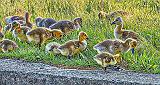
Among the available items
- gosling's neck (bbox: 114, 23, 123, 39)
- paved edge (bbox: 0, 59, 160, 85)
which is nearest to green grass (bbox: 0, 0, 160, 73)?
gosling's neck (bbox: 114, 23, 123, 39)

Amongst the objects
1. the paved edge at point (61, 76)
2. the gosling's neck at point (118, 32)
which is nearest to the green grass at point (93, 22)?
the gosling's neck at point (118, 32)

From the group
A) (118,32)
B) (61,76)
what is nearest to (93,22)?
(118,32)

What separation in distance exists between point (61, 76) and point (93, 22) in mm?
2976

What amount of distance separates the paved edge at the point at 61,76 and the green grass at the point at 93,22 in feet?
1.06

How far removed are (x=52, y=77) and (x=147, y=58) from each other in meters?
1.19

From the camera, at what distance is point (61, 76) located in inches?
238

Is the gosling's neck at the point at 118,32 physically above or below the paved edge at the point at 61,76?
above

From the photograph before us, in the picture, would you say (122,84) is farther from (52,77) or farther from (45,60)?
(45,60)

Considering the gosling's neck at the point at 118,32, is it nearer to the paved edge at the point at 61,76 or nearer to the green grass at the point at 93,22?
the green grass at the point at 93,22

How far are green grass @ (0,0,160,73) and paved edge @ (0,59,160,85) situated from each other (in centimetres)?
32

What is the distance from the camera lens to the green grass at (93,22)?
672 cm

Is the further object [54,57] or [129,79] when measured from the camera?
[54,57]

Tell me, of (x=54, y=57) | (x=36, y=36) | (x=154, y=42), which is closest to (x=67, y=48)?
(x=54, y=57)

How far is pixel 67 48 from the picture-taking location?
7.02 m
